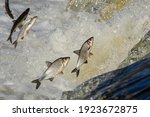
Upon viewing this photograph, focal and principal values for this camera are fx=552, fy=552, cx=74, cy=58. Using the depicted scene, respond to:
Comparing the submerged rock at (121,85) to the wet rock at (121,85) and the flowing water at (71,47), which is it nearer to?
the wet rock at (121,85)

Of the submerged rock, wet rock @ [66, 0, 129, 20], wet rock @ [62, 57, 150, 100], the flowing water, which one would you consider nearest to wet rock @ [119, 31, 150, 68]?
the submerged rock

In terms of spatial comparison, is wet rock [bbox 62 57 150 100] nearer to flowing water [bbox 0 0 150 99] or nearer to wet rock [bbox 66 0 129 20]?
flowing water [bbox 0 0 150 99]

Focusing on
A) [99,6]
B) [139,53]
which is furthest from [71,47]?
[139,53]

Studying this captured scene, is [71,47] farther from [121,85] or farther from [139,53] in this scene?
[121,85]

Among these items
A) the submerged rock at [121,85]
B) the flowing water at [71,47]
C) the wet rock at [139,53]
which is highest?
the submerged rock at [121,85]

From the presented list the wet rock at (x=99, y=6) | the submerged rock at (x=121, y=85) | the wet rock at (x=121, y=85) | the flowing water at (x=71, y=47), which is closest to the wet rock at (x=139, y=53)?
the submerged rock at (x=121, y=85)
